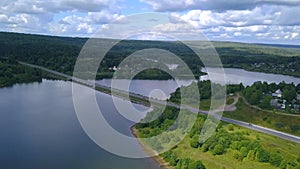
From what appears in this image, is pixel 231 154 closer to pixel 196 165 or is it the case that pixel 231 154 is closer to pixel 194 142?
pixel 194 142

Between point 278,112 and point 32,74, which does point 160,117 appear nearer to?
point 278,112

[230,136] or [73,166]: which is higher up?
[230,136]

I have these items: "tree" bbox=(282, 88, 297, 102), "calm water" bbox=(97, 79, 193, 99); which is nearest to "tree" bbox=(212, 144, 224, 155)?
"tree" bbox=(282, 88, 297, 102)

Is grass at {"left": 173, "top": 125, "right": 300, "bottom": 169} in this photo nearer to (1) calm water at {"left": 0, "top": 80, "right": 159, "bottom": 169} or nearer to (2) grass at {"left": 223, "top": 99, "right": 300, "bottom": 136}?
(1) calm water at {"left": 0, "top": 80, "right": 159, "bottom": 169}

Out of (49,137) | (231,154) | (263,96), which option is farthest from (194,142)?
(263,96)

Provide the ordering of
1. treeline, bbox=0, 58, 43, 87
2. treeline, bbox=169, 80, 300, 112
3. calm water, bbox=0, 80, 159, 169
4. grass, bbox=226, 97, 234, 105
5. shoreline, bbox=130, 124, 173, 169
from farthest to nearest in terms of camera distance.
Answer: treeline, bbox=0, 58, 43, 87 → grass, bbox=226, 97, 234, 105 → treeline, bbox=169, 80, 300, 112 → shoreline, bbox=130, 124, 173, 169 → calm water, bbox=0, 80, 159, 169

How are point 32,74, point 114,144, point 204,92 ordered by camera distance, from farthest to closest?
point 32,74 < point 204,92 < point 114,144

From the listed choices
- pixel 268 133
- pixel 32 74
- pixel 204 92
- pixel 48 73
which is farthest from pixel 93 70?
pixel 268 133
